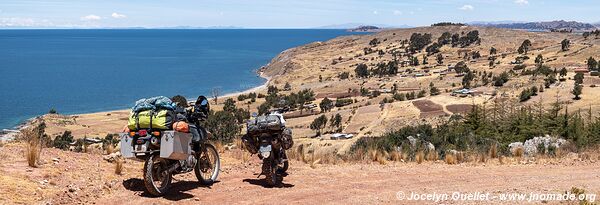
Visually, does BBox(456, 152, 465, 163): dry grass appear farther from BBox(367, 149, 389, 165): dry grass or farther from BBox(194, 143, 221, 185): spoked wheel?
BBox(194, 143, 221, 185): spoked wheel

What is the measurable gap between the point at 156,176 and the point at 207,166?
1.43 m

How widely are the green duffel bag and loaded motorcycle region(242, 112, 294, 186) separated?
195 cm

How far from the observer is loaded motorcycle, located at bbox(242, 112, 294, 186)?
1009cm

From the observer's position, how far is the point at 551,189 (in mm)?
9781

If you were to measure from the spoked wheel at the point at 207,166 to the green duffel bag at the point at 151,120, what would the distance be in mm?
1312

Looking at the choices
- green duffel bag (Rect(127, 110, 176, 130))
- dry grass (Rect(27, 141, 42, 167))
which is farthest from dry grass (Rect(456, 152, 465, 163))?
dry grass (Rect(27, 141, 42, 167))

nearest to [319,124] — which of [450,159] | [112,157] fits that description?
[450,159]

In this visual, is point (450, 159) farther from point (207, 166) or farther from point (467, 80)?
point (467, 80)

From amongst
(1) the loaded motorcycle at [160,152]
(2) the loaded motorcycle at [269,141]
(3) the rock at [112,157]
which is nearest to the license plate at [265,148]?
(2) the loaded motorcycle at [269,141]

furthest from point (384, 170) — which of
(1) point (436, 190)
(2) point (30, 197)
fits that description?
(2) point (30, 197)

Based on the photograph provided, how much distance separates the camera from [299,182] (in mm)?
10625

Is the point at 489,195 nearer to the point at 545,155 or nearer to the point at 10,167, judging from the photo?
the point at 545,155

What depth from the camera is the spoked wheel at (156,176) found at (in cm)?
859

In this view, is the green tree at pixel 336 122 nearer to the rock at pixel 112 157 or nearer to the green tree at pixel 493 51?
the rock at pixel 112 157
